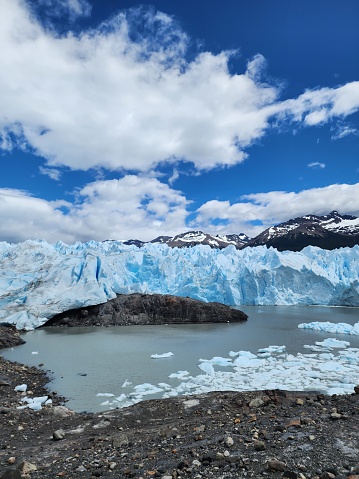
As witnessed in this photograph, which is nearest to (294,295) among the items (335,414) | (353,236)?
(335,414)

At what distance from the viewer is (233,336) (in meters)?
18.8

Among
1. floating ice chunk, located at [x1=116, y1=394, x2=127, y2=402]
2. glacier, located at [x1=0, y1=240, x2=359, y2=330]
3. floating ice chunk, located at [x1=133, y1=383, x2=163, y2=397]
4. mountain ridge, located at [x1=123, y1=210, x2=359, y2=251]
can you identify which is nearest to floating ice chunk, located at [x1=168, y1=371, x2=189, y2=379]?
floating ice chunk, located at [x1=133, y1=383, x2=163, y2=397]

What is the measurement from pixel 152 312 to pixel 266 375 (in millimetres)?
15920

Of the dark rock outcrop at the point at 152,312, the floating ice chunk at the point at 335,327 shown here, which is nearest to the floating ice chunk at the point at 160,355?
the floating ice chunk at the point at 335,327

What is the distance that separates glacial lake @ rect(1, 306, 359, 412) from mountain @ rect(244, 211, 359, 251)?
226 ft

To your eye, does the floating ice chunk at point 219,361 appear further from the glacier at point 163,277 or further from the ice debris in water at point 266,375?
the glacier at point 163,277

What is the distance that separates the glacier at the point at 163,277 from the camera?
78.8ft

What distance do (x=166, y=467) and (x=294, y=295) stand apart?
35941 millimetres

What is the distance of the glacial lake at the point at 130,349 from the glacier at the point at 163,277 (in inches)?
100

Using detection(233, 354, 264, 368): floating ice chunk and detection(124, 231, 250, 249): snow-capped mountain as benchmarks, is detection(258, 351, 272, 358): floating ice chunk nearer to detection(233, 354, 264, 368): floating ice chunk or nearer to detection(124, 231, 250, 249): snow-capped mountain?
detection(233, 354, 264, 368): floating ice chunk

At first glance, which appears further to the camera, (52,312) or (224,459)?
(52,312)

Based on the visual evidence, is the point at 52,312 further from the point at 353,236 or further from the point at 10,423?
the point at 353,236

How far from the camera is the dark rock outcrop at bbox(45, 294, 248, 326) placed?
24.7m

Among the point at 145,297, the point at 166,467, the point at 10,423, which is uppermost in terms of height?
the point at 145,297
